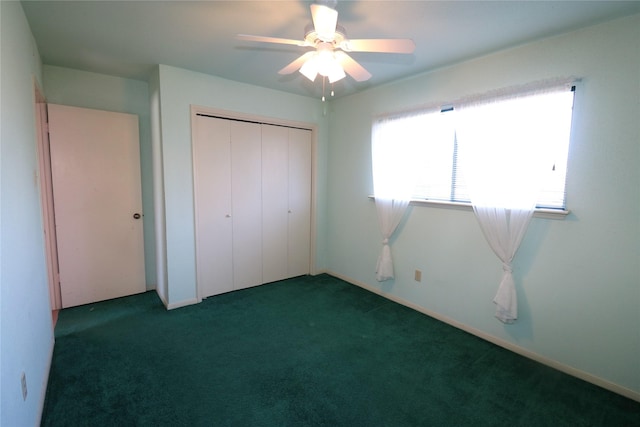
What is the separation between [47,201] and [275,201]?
235 centimetres

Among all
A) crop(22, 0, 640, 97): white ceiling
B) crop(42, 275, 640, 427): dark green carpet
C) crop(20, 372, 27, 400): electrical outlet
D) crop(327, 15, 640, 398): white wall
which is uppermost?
crop(22, 0, 640, 97): white ceiling

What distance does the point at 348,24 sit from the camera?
82.1 inches

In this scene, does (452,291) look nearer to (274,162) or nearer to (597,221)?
(597,221)

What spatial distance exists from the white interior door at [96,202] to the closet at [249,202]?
834 mm

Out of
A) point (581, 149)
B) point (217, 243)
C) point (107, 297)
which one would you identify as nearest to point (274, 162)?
point (217, 243)

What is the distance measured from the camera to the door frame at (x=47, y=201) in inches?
115

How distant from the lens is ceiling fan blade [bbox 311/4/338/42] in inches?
58.7

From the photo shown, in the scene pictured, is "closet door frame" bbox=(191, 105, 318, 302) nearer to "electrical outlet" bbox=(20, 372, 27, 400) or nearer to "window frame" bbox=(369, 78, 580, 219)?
"window frame" bbox=(369, 78, 580, 219)

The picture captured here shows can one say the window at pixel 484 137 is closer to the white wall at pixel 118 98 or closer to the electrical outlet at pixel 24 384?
the white wall at pixel 118 98

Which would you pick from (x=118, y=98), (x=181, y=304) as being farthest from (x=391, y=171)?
(x=118, y=98)

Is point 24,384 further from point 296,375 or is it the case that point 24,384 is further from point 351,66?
point 351,66

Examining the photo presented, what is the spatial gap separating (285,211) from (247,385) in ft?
7.65

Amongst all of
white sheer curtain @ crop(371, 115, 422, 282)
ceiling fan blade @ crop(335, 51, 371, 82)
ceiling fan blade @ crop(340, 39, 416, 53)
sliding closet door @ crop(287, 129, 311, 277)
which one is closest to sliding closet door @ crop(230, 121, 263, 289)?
sliding closet door @ crop(287, 129, 311, 277)

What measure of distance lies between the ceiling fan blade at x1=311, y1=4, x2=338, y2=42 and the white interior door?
2.73m
